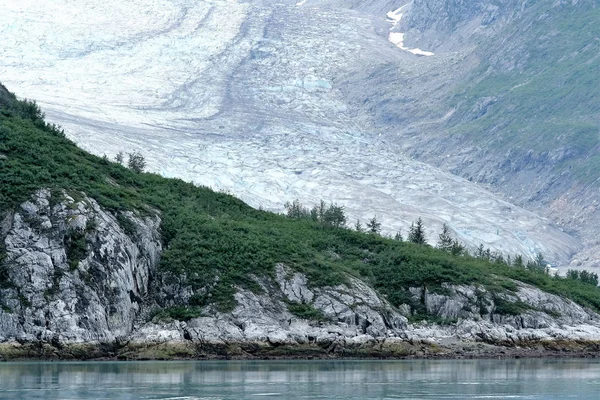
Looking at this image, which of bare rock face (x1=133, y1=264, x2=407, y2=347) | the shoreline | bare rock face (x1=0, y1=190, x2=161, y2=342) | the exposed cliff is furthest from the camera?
bare rock face (x1=133, y1=264, x2=407, y2=347)

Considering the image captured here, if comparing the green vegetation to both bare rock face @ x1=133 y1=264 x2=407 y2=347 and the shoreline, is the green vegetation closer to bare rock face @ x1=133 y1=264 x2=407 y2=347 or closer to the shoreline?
bare rock face @ x1=133 y1=264 x2=407 y2=347

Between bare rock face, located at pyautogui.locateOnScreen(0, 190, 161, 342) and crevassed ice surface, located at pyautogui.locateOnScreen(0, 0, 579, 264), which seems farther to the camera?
crevassed ice surface, located at pyautogui.locateOnScreen(0, 0, 579, 264)

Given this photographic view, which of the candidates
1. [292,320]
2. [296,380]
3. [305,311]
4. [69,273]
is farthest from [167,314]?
[296,380]

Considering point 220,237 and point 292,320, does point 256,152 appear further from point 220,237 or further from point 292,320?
point 292,320

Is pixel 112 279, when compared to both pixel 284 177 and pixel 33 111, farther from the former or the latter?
pixel 284 177

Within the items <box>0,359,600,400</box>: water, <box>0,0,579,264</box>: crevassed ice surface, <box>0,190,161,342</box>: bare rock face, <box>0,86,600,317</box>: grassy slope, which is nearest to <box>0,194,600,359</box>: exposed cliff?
<box>0,190,161,342</box>: bare rock face

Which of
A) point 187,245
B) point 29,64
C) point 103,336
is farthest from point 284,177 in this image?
point 103,336

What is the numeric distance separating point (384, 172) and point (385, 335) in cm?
11107

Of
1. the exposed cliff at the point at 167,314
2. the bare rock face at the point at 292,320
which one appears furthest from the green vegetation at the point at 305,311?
the bare rock face at the point at 292,320

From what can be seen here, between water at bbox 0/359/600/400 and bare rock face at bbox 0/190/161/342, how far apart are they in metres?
3.42

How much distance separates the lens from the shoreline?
214ft

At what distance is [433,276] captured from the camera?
86188 mm

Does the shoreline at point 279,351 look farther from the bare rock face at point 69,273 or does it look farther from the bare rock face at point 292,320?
the bare rock face at point 69,273

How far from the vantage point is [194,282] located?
7594 cm
